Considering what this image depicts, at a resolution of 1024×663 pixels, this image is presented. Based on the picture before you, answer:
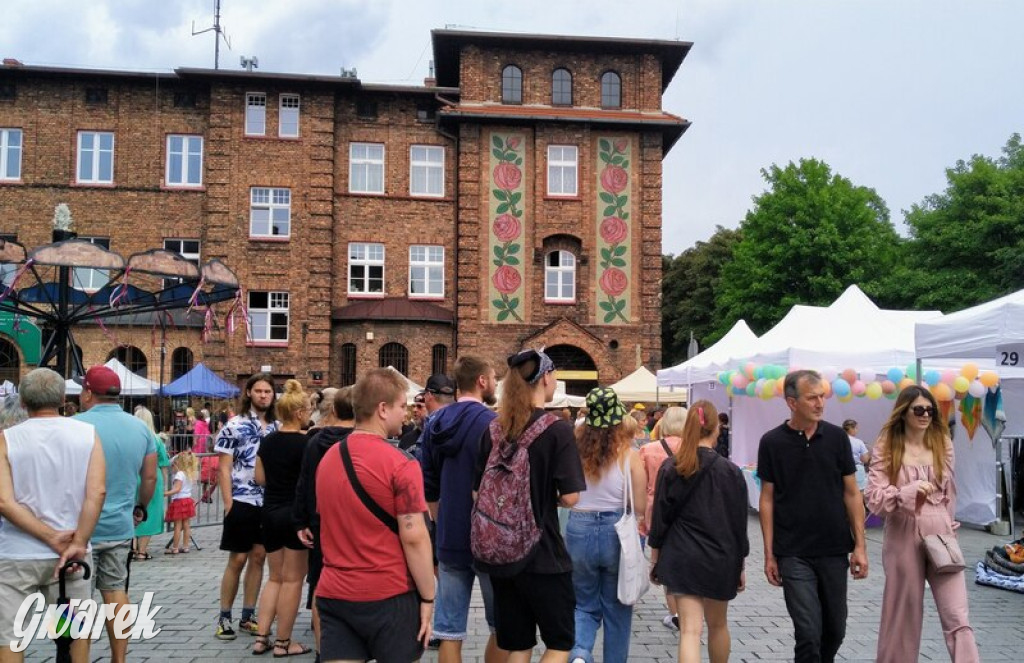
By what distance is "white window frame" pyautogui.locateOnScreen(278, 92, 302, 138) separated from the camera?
30594 mm

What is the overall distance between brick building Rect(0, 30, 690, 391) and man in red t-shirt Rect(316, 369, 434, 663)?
84.9 ft

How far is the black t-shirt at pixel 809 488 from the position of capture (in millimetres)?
5332

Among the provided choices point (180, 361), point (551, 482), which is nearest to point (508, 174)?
point (180, 361)

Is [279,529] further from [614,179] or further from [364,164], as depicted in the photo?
[364,164]

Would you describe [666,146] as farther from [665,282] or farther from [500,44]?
[665,282]

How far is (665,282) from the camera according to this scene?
6000cm

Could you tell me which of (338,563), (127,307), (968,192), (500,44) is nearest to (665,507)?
(338,563)

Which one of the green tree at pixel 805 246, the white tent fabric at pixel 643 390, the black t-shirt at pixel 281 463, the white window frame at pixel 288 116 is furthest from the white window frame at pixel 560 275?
the black t-shirt at pixel 281 463

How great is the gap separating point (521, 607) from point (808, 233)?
38.5 m

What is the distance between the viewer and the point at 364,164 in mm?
31250

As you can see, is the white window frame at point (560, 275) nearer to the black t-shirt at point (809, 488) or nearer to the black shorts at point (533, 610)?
the black t-shirt at point (809, 488)

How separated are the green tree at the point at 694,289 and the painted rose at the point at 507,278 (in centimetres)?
2228

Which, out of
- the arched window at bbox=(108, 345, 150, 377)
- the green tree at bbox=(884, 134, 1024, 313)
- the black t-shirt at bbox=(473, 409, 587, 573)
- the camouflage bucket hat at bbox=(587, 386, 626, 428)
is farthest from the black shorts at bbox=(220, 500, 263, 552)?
the green tree at bbox=(884, 134, 1024, 313)

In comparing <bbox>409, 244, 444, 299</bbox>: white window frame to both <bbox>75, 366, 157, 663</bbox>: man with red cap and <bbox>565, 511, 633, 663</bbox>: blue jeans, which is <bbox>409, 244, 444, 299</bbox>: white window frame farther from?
<bbox>565, 511, 633, 663</bbox>: blue jeans
